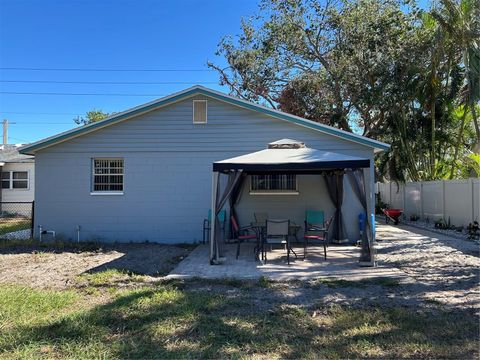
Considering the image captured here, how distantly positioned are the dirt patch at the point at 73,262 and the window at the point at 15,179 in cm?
1281

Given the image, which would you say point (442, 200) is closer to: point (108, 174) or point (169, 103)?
point (169, 103)

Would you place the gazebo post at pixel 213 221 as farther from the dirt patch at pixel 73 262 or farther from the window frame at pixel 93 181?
the window frame at pixel 93 181

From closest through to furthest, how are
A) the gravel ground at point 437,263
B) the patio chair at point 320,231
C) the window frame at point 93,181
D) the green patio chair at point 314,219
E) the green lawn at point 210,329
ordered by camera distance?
the green lawn at point 210,329, the gravel ground at point 437,263, the patio chair at point 320,231, the green patio chair at point 314,219, the window frame at point 93,181

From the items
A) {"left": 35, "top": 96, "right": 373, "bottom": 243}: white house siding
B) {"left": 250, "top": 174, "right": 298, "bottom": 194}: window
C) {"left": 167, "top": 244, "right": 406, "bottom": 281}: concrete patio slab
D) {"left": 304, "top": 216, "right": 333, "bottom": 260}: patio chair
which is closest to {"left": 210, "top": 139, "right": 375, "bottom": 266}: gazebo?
{"left": 167, "top": 244, "right": 406, "bottom": 281}: concrete patio slab

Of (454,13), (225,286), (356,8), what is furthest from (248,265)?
(356,8)

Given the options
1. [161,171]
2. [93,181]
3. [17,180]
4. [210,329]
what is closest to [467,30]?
[161,171]

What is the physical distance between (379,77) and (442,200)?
6361mm

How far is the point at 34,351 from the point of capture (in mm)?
3887

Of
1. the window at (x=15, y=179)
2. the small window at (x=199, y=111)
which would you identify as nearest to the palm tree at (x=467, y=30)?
the small window at (x=199, y=111)

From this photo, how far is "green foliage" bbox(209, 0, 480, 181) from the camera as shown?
16.6 metres

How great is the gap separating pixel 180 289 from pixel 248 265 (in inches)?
84.8

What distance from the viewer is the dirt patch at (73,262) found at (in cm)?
711

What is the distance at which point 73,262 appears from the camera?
27.9ft

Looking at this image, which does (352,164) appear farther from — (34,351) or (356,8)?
(356,8)
